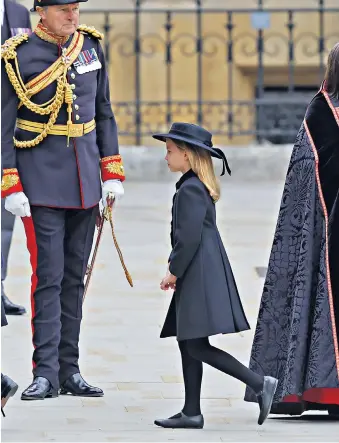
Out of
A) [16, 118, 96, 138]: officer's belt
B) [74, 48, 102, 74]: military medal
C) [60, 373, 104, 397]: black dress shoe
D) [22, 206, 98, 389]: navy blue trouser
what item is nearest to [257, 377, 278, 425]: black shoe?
[60, 373, 104, 397]: black dress shoe

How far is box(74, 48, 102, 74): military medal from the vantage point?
22.2 ft

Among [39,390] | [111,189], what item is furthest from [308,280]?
[39,390]

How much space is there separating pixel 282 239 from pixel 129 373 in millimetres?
1198

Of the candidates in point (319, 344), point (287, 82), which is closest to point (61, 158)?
point (319, 344)

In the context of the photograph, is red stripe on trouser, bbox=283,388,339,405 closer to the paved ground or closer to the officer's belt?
the paved ground

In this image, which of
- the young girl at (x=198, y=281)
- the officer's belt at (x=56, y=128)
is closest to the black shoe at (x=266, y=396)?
the young girl at (x=198, y=281)

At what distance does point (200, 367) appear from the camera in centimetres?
626

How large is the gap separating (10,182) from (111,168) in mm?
476

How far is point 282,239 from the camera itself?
6.48m

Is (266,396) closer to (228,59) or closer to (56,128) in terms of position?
(56,128)

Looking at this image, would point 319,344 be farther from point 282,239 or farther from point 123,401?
point 123,401

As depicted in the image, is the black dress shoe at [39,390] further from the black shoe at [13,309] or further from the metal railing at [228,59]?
the metal railing at [228,59]

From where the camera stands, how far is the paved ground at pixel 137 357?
613 cm

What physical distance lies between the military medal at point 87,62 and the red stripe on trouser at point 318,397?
62.3 inches
